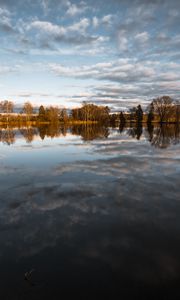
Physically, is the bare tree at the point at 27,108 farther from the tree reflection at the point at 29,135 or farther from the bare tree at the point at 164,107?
the tree reflection at the point at 29,135

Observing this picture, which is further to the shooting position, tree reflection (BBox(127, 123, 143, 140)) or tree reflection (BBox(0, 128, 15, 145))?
tree reflection (BBox(127, 123, 143, 140))

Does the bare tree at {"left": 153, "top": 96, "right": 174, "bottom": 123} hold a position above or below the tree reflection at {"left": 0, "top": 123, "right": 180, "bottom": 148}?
above

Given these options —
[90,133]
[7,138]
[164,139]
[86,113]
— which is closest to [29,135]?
[7,138]

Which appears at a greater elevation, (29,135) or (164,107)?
(164,107)

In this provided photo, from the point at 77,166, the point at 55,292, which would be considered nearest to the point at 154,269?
the point at 55,292

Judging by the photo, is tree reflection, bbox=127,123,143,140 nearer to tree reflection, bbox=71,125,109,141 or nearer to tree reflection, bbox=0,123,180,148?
tree reflection, bbox=0,123,180,148

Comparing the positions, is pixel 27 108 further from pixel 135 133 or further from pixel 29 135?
pixel 135 133

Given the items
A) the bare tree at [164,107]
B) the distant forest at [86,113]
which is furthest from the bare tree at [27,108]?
the bare tree at [164,107]

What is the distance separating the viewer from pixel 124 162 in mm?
13617

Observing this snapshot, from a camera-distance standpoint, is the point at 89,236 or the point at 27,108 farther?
the point at 27,108

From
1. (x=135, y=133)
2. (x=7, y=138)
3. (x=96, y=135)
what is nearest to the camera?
(x=7, y=138)

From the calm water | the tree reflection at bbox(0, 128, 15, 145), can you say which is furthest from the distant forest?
the calm water

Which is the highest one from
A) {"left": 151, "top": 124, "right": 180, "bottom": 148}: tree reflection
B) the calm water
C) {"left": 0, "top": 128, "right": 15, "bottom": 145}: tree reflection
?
{"left": 0, "top": 128, "right": 15, "bottom": 145}: tree reflection

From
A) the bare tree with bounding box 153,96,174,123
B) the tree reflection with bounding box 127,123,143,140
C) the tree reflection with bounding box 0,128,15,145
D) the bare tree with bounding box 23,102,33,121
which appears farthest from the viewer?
the bare tree with bounding box 23,102,33,121
